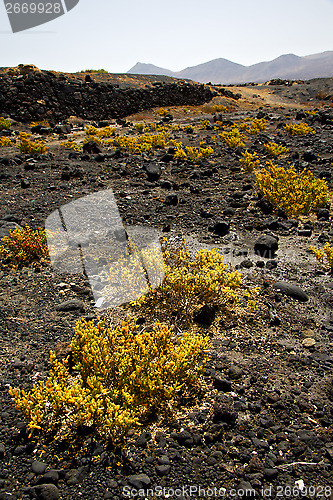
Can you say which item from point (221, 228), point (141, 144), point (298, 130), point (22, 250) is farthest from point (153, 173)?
point (298, 130)

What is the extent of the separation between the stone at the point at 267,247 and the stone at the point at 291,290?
88 cm

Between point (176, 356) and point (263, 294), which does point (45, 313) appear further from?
point (263, 294)

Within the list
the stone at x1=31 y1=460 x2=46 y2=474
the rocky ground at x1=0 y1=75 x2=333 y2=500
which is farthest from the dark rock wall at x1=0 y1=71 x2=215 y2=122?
the stone at x1=31 y1=460 x2=46 y2=474

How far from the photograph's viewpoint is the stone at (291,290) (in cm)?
378

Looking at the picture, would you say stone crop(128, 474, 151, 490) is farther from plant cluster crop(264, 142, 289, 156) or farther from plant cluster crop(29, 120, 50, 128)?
plant cluster crop(29, 120, 50, 128)

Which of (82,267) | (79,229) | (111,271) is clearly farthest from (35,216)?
(111,271)

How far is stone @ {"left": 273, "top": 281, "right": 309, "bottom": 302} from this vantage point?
378 cm

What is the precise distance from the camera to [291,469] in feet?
6.61

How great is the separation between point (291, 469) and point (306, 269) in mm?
2874

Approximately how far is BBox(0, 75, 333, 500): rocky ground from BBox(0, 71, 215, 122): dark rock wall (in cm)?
1413

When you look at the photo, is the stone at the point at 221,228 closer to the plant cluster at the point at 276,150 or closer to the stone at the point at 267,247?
the stone at the point at 267,247

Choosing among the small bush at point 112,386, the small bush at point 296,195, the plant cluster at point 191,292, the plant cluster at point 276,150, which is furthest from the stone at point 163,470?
the plant cluster at point 276,150

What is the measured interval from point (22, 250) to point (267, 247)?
3.40 m

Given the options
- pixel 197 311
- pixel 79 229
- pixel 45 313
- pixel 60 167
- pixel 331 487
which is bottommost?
pixel 331 487
